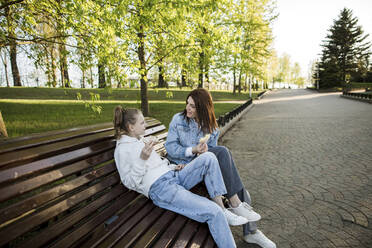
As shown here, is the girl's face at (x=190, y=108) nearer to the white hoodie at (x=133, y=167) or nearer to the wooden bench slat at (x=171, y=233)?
the white hoodie at (x=133, y=167)

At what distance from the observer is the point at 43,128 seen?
6.91 meters

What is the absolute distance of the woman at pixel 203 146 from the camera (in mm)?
2648

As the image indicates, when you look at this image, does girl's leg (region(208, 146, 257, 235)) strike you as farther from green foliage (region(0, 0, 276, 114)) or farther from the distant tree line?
the distant tree line

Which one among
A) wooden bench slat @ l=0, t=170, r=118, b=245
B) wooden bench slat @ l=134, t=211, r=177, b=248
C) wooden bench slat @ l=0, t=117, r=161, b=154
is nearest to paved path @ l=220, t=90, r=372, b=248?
wooden bench slat @ l=134, t=211, r=177, b=248

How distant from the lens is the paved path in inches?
113

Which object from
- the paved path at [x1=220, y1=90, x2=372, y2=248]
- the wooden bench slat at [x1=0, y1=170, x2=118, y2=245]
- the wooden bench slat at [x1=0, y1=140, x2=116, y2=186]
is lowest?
the paved path at [x1=220, y1=90, x2=372, y2=248]

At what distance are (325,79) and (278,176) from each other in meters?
48.2

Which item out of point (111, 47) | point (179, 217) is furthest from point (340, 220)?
point (111, 47)

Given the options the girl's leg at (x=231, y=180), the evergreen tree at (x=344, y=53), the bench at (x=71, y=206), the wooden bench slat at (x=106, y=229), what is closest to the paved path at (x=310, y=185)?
the girl's leg at (x=231, y=180)

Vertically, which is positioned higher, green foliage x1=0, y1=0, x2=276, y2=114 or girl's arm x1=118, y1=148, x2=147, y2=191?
green foliage x1=0, y1=0, x2=276, y2=114

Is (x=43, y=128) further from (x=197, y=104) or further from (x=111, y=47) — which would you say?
(x=197, y=104)

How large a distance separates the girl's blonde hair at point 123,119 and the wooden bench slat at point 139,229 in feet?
2.77

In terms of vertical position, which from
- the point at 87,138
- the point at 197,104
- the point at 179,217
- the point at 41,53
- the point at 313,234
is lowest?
the point at 313,234

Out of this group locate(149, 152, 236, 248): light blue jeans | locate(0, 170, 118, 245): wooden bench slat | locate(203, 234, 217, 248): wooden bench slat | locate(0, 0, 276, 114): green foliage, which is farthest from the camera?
locate(0, 0, 276, 114): green foliage
